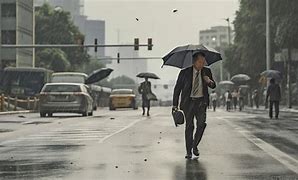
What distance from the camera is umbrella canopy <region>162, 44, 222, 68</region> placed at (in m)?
12.4

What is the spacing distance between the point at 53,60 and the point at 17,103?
4220 centimetres

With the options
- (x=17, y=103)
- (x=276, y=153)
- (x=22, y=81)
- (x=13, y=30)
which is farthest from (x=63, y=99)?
(x=13, y=30)

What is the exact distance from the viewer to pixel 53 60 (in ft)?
291

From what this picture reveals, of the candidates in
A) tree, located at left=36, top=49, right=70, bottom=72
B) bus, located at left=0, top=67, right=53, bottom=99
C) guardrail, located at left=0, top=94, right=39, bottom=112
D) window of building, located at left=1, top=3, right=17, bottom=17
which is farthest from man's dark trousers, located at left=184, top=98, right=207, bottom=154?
tree, located at left=36, top=49, right=70, bottom=72

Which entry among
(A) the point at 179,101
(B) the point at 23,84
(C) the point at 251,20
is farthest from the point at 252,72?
(A) the point at 179,101

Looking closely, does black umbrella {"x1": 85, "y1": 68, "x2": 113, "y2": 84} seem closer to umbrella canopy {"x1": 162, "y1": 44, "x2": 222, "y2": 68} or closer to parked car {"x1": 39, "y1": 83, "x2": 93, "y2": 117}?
parked car {"x1": 39, "y1": 83, "x2": 93, "y2": 117}

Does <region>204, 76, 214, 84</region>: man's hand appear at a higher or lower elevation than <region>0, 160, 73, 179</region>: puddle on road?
higher

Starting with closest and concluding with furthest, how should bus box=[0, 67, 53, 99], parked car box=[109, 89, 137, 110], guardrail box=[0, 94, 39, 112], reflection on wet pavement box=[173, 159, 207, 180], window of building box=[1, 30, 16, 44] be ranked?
reflection on wet pavement box=[173, 159, 207, 180] < guardrail box=[0, 94, 39, 112] < bus box=[0, 67, 53, 99] < parked car box=[109, 89, 137, 110] < window of building box=[1, 30, 16, 44]

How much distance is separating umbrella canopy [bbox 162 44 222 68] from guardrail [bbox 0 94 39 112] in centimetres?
2818

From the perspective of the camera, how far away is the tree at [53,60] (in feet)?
288

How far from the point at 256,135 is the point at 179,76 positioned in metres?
6.08

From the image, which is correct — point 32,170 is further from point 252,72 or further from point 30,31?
point 30,31

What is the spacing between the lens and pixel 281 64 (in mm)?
55562

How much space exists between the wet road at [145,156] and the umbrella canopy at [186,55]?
64.4 inches
